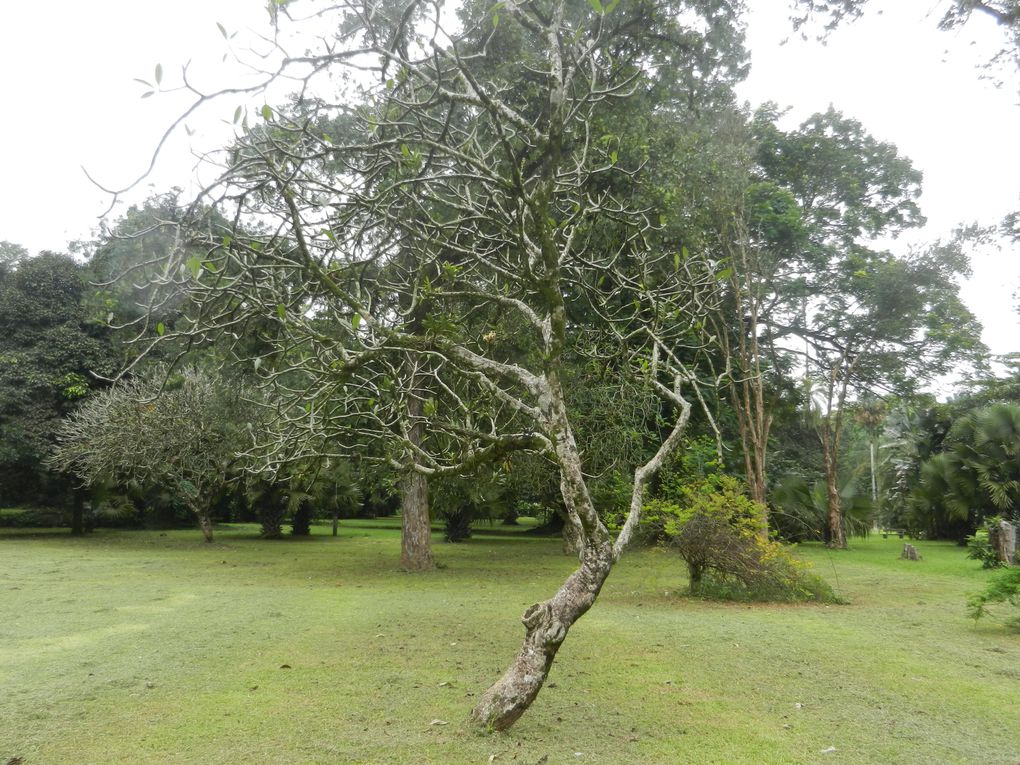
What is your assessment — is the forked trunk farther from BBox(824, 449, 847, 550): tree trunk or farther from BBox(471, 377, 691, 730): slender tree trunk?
BBox(824, 449, 847, 550): tree trunk

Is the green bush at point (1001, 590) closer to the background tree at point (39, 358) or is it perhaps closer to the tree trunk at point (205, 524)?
the tree trunk at point (205, 524)

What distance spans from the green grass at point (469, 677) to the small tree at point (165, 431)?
656 centimetres

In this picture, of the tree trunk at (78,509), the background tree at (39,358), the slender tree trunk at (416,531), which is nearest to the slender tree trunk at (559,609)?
the slender tree trunk at (416,531)

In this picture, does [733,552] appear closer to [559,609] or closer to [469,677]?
[469,677]

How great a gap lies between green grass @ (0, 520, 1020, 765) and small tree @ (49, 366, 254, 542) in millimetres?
6563

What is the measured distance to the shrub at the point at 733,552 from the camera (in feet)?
33.2

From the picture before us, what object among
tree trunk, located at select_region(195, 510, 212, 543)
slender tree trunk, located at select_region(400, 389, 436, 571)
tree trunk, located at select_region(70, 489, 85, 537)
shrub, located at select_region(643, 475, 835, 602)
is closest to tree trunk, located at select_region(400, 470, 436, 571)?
slender tree trunk, located at select_region(400, 389, 436, 571)

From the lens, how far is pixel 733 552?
33.3 feet

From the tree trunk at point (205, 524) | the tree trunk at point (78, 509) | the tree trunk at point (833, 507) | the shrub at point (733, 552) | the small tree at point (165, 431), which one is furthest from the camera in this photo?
the tree trunk at point (78, 509)

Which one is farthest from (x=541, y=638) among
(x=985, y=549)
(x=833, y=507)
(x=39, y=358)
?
(x=39, y=358)

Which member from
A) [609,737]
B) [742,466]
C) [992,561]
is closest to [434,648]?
[609,737]

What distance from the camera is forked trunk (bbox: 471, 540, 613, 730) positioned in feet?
14.3

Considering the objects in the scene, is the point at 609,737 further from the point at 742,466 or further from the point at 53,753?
the point at 742,466

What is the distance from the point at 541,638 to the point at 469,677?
181cm
